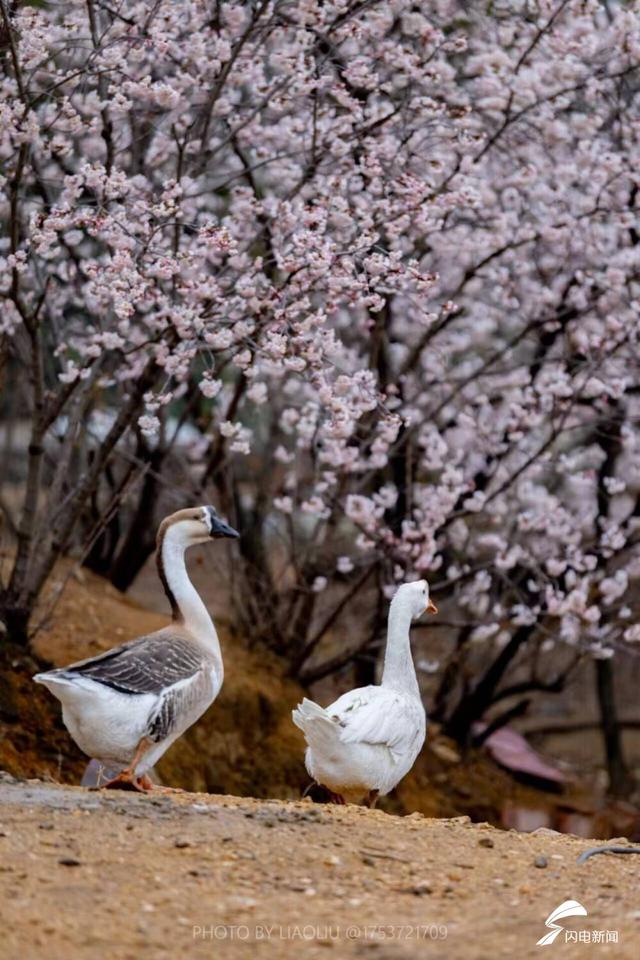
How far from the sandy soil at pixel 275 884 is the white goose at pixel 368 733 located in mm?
506

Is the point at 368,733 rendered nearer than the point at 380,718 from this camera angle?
Yes

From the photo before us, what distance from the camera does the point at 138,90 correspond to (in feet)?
27.2

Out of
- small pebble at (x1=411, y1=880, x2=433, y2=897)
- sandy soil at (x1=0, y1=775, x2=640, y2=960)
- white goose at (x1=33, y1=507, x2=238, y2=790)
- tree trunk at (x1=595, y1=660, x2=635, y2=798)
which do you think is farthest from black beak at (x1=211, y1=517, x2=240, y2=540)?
tree trunk at (x1=595, y1=660, x2=635, y2=798)

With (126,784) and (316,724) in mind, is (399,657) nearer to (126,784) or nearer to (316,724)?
(316,724)

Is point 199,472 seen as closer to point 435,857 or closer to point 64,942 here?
point 435,857

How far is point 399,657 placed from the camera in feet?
25.6

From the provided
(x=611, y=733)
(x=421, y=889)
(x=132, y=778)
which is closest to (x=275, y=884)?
(x=421, y=889)

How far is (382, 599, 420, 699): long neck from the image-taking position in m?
7.75

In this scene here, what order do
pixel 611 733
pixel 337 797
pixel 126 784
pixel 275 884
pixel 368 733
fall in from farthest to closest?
pixel 611 733, pixel 337 797, pixel 368 733, pixel 126 784, pixel 275 884

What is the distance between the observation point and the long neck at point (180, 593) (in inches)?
301

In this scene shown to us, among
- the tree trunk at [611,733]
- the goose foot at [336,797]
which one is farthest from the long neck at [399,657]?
the tree trunk at [611,733]

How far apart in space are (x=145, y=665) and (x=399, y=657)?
4.89 feet

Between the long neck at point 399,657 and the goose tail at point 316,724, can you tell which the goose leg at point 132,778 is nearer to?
the goose tail at point 316,724

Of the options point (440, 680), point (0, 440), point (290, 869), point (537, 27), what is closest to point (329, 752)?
point (290, 869)
